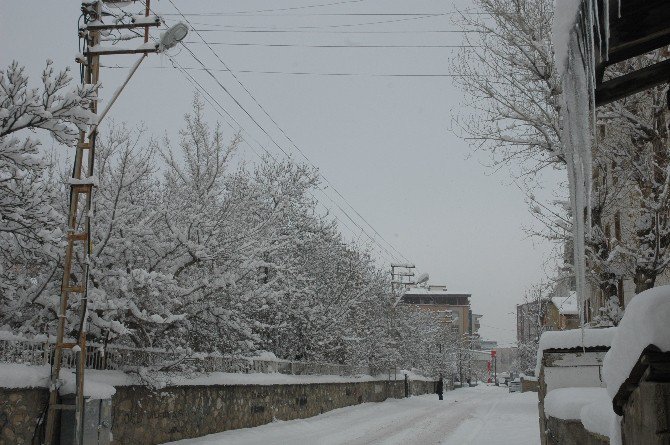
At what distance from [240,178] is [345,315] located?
796 centimetres

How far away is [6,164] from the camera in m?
9.13

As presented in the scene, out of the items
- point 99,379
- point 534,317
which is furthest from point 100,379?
point 534,317

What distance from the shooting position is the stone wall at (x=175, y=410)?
9516 millimetres

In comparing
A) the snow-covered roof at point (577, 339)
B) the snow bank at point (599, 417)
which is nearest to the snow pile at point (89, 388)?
the snow-covered roof at point (577, 339)

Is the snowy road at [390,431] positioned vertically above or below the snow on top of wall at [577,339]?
below

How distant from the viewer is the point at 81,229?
1175cm

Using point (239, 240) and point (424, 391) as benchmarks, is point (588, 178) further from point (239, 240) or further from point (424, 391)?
point (424, 391)

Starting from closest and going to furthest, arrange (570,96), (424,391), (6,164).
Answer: (570,96)
(6,164)
(424,391)

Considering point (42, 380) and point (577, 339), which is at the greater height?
Answer: point (577, 339)

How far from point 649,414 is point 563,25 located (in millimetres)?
2551

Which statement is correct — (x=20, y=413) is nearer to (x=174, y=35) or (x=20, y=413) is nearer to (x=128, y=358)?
(x=128, y=358)

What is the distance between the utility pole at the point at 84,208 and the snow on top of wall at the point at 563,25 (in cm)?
722

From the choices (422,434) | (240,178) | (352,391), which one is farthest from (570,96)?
(352,391)

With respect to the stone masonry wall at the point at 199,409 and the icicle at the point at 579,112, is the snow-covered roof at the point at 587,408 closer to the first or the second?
the icicle at the point at 579,112
